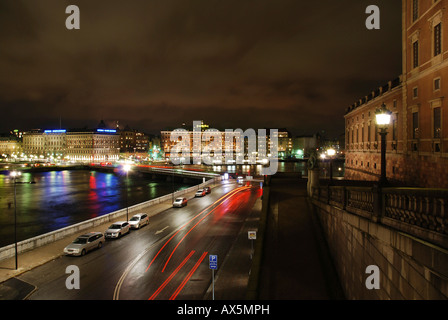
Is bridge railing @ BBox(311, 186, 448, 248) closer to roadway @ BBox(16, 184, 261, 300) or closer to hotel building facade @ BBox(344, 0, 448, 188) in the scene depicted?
roadway @ BBox(16, 184, 261, 300)

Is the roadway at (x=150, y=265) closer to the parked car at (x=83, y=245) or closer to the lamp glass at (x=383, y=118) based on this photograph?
the parked car at (x=83, y=245)

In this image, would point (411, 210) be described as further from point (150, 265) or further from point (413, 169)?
point (413, 169)

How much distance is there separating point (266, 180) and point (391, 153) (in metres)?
14.8

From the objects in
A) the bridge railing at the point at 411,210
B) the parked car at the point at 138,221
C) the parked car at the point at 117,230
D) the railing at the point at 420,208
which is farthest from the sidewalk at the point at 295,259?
the parked car at the point at 138,221

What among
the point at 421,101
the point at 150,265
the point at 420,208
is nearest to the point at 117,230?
the point at 150,265

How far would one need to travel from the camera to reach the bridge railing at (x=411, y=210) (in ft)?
19.2

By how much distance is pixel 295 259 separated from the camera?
40.9ft

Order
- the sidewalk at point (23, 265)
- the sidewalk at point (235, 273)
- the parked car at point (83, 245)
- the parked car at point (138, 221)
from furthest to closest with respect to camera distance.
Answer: the parked car at point (138, 221)
the parked car at point (83, 245)
the sidewalk at point (23, 265)
the sidewalk at point (235, 273)

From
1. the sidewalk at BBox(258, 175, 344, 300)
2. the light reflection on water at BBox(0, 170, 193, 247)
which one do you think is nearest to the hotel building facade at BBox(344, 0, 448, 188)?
the sidewalk at BBox(258, 175, 344, 300)

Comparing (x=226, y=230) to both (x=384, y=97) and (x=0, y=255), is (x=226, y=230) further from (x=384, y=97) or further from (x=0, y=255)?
(x=384, y=97)

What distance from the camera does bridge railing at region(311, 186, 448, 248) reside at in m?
5.87

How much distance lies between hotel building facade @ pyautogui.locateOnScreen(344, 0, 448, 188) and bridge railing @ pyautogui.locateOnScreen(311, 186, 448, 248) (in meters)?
12.6

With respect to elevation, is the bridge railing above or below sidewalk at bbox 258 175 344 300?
above

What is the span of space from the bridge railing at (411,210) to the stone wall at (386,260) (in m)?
0.25
